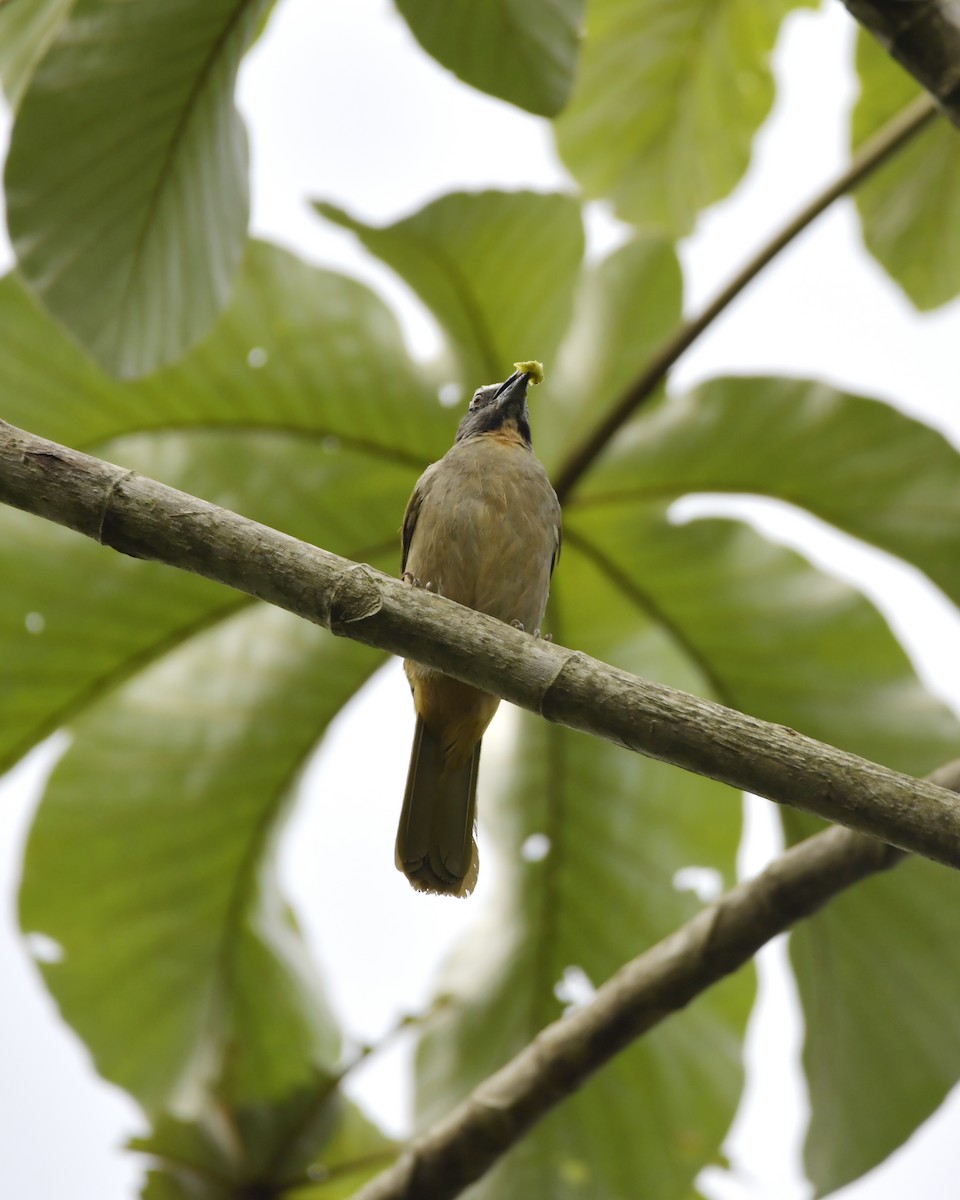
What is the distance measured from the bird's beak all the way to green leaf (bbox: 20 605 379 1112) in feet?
2.93

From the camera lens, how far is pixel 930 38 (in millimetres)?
2605

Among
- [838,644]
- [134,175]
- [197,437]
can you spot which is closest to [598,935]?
[838,644]

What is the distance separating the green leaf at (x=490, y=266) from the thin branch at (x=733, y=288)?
1.31 feet

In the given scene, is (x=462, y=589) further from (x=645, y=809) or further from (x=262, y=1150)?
(x=262, y=1150)

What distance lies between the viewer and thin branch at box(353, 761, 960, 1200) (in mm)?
2812

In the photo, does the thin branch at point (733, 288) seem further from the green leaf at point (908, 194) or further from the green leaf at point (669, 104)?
the green leaf at point (669, 104)

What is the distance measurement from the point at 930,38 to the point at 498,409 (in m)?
1.64

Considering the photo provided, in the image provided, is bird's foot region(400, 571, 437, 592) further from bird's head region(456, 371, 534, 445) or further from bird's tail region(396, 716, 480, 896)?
bird's head region(456, 371, 534, 445)

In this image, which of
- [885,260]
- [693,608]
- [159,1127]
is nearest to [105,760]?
[159,1127]

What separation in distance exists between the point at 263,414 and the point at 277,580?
76.4 inches

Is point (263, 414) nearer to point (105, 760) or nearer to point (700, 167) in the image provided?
point (105, 760)

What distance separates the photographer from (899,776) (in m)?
1.92

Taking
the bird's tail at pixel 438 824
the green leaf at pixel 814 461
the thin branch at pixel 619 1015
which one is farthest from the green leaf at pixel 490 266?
the thin branch at pixel 619 1015

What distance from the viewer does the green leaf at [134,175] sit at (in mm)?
2965
